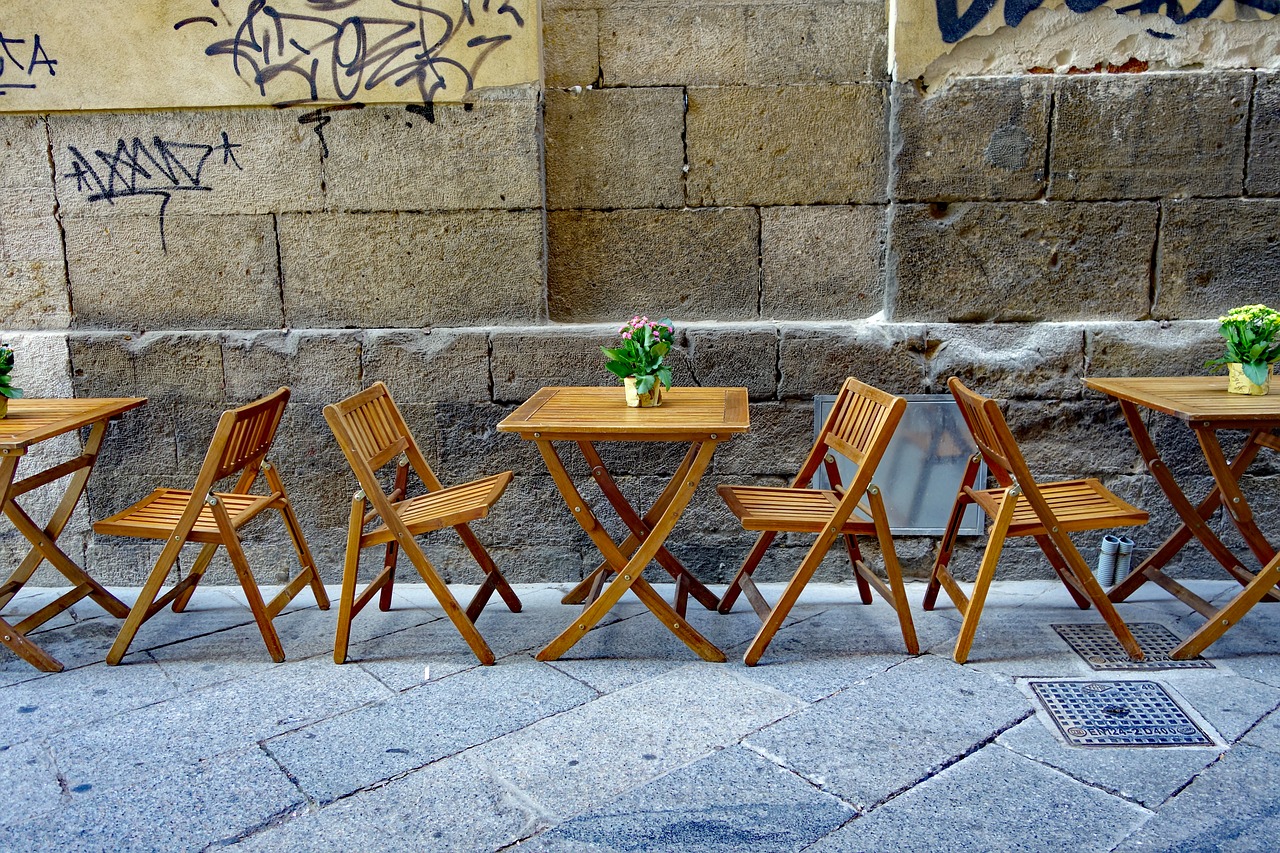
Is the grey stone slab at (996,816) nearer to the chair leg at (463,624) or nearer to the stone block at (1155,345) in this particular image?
the chair leg at (463,624)

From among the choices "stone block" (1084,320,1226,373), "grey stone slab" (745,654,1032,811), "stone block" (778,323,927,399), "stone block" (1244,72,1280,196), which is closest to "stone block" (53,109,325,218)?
"stone block" (778,323,927,399)

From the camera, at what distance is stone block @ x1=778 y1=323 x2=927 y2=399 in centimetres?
409

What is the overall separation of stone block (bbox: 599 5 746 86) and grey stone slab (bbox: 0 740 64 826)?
328cm

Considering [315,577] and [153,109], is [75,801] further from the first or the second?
[153,109]

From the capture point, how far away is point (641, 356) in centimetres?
352

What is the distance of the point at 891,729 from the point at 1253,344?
191 centimetres

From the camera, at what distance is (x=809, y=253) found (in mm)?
4227

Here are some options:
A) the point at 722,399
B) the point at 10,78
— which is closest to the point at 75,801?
the point at 722,399

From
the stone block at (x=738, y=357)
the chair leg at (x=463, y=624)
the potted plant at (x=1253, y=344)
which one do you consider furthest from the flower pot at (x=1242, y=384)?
the chair leg at (x=463, y=624)

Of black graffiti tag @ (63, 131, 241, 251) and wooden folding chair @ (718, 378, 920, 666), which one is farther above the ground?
black graffiti tag @ (63, 131, 241, 251)

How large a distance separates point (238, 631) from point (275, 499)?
0.54 metres

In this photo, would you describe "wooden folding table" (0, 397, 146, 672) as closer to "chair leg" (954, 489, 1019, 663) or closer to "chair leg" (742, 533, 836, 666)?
"chair leg" (742, 533, 836, 666)

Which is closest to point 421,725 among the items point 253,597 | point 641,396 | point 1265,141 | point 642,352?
point 253,597

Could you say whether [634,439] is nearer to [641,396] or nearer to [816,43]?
[641,396]
